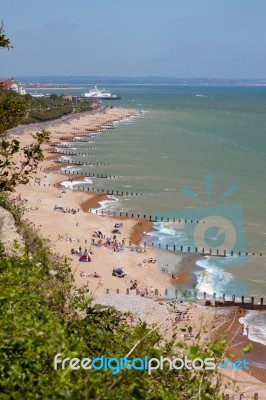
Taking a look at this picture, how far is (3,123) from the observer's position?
10.2m

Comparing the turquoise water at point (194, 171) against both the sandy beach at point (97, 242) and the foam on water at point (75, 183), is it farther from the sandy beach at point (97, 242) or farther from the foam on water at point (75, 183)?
the sandy beach at point (97, 242)

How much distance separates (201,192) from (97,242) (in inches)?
664

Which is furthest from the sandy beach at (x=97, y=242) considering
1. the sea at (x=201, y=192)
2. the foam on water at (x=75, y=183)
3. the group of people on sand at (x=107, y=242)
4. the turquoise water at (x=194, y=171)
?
the turquoise water at (x=194, y=171)

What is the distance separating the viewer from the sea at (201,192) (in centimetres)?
2817

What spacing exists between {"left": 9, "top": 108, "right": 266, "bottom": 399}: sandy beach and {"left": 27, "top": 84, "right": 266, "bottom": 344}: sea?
1291mm

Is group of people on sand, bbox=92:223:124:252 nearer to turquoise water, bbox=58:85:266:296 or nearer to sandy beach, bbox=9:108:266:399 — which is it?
sandy beach, bbox=9:108:266:399

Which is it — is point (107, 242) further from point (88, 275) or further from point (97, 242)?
point (88, 275)

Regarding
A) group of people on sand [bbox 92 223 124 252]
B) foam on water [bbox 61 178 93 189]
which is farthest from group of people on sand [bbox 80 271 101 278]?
Result: foam on water [bbox 61 178 93 189]

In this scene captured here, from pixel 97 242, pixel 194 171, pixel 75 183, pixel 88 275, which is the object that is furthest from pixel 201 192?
pixel 88 275

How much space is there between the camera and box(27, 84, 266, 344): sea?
28172mm

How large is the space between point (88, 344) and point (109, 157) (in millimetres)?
58648

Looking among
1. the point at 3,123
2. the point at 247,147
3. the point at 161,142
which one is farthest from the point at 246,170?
the point at 3,123

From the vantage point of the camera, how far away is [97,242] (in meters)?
30.8

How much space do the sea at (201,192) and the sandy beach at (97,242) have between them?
129 centimetres
